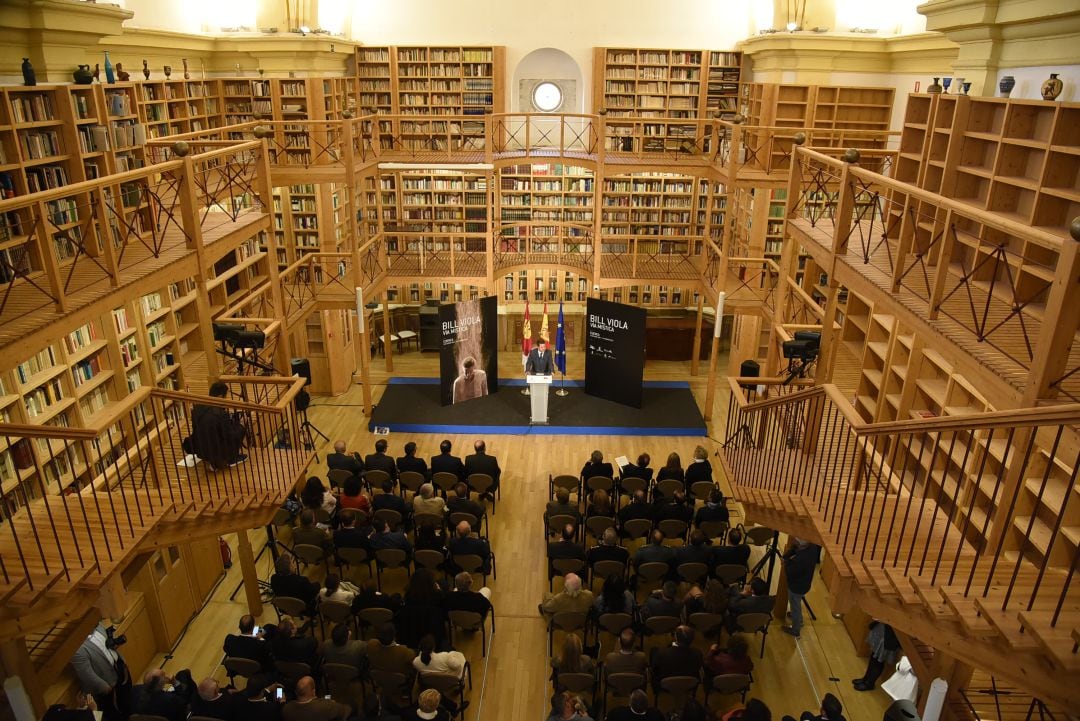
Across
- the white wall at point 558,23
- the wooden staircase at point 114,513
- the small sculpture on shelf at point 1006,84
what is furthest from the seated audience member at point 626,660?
the white wall at point 558,23

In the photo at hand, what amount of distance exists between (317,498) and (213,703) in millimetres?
2846

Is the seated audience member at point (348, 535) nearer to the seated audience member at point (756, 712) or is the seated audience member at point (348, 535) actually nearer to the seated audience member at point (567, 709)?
the seated audience member at point (567, 709)

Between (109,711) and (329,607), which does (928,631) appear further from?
(109,711)

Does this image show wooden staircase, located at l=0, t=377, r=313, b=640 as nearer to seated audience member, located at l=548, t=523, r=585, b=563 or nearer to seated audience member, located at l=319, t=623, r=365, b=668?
seated audience member, located at l=319, t=623, r=365, b=668

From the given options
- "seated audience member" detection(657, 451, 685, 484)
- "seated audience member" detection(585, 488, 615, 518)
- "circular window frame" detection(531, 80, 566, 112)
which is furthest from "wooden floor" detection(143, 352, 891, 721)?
"circular window frame" detection(531, 80, 566, 112)

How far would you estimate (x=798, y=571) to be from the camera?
273 inches

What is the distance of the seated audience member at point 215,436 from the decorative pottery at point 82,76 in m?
3.87

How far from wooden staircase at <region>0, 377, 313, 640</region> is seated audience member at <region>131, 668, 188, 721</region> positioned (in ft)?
3.19

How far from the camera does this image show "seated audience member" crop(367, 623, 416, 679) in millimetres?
5781

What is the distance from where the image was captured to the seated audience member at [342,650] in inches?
228

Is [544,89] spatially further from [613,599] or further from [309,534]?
[613,599]

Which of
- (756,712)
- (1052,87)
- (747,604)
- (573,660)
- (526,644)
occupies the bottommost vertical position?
(526,644)

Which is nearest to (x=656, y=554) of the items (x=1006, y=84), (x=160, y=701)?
(x=160, y=701)

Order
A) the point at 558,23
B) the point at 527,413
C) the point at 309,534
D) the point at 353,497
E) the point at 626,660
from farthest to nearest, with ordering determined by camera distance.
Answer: the point at 558,23, the point at 527,413, the point at 353,497, the point at 309,534, the point at 626,660
